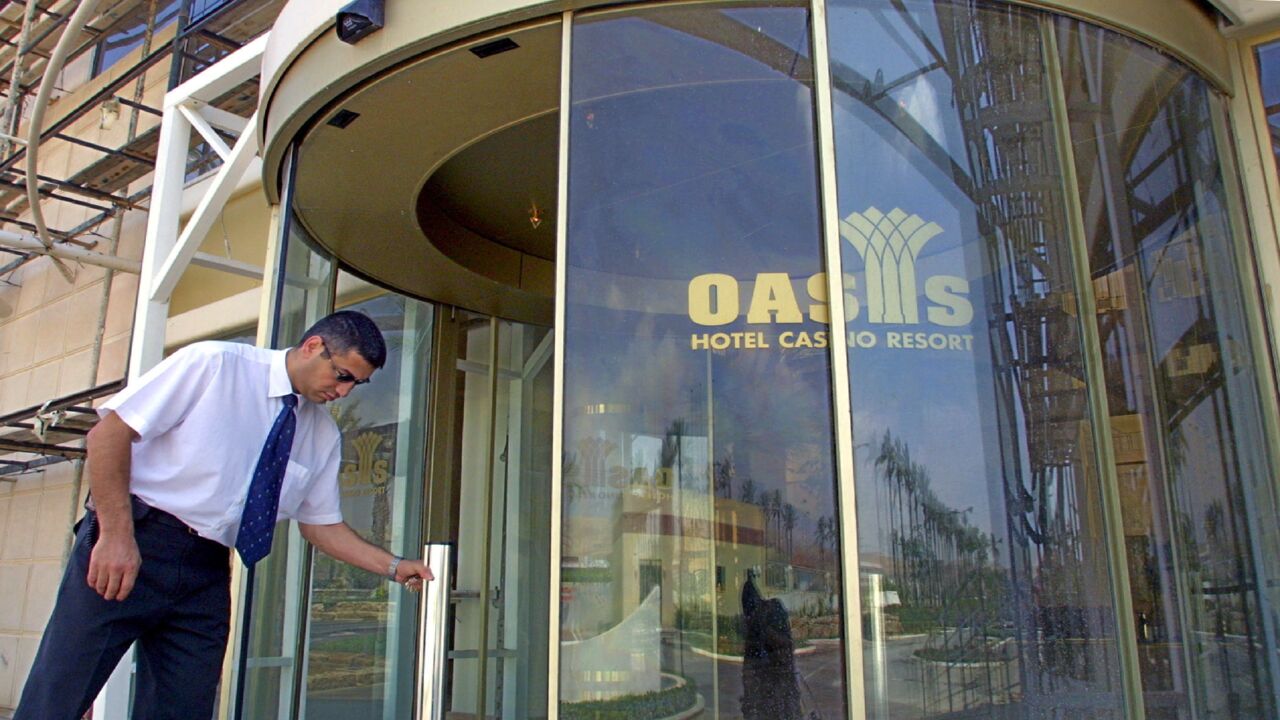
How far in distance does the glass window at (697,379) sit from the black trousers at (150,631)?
40.9 inches

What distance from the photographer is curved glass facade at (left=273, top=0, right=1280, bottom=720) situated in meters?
3.10

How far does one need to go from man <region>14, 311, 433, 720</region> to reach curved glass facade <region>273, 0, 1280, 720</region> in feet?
2.66

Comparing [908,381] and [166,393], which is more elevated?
[908,381]

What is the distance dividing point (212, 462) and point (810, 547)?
1744 mm

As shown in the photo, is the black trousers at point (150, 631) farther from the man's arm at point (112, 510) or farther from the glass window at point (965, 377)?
the glass window at point (965, 377)

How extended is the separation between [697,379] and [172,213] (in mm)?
4464

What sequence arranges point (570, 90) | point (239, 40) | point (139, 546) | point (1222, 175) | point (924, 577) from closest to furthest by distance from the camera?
point (139, 546), point (924, 577), point (570, 90), point (1222, 175), point (239, 40)

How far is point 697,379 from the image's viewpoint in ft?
11.0

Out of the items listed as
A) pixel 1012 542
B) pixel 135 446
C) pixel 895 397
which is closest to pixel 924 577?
pixel 1012 542

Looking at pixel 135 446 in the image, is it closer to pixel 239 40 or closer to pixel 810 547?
pixel 810 547

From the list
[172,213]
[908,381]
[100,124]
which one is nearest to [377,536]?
[172,213]

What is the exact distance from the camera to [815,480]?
10.4ft

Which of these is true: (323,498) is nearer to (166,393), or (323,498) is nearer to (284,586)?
(166,393)

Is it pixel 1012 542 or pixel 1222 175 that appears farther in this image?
pixel 1222 175
